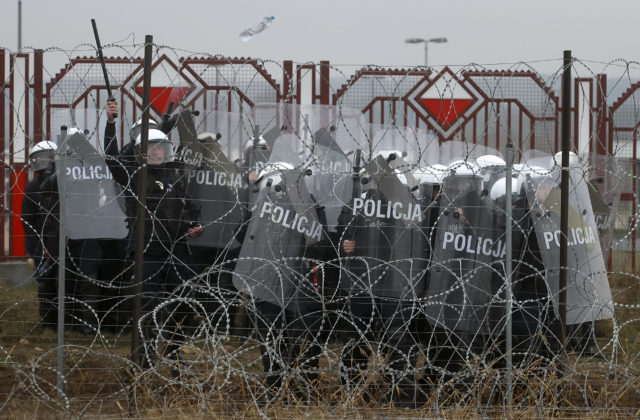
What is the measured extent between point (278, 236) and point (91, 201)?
4.63 feet

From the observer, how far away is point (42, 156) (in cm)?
742

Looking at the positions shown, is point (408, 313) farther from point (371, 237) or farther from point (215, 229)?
point (215, 229)

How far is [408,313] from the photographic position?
20.7 ft

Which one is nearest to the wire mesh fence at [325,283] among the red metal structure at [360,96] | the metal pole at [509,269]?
the metal pole at [509,269]

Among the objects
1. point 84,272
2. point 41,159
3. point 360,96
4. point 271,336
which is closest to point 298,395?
point 271,336

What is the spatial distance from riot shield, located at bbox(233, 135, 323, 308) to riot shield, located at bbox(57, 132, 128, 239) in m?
1.04

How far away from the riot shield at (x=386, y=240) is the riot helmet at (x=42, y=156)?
218cm

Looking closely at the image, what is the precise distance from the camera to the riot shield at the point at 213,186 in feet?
21.7

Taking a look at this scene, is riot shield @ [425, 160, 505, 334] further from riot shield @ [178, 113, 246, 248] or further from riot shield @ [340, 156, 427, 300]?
riot shield @ [178, 113, 246, 248]

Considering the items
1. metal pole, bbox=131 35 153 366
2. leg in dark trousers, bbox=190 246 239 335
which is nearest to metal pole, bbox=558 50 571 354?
leg in dark trousers, bbox=190 246 239 335

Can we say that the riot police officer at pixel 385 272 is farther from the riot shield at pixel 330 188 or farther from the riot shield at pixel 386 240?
the riot shield at pixel 330 188

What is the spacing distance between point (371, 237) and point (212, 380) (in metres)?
1.36

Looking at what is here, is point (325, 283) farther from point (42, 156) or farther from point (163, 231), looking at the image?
point (42, 156)

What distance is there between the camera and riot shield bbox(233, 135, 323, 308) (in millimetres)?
6242
